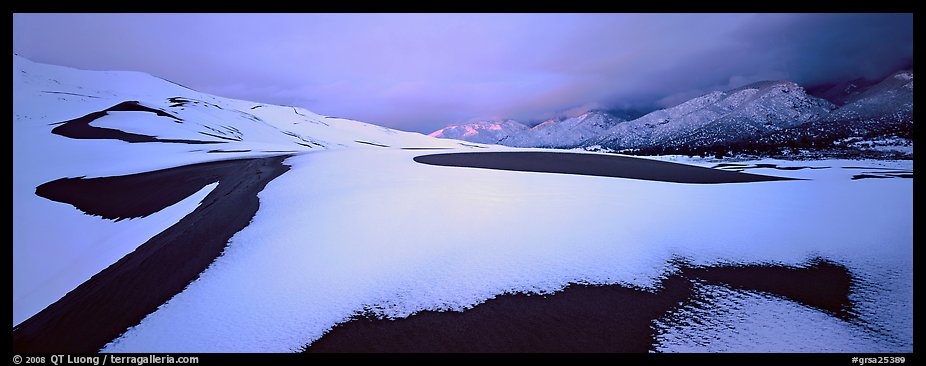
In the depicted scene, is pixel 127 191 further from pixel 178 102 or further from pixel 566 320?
pixel 178 102

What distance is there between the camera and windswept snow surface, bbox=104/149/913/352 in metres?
6.64

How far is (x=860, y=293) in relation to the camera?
7898mm

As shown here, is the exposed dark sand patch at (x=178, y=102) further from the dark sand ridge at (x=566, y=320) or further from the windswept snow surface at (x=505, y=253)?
the dark sand ridge at (x=566, y=320)

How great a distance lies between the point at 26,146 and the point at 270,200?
34163mm

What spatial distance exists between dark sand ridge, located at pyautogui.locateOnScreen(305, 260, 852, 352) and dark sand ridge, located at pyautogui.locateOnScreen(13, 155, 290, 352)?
488 centimetres

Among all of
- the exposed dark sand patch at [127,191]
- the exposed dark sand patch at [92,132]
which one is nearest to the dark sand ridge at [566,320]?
the exposed dark sand patch at [127,191]

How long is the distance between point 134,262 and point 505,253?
36.5 ft

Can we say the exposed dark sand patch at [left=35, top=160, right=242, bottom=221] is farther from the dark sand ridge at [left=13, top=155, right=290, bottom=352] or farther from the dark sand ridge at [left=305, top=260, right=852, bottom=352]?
the dark sand ridge at [left=305, top=260, right=852, bottom=352]

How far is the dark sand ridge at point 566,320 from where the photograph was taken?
6336 mm

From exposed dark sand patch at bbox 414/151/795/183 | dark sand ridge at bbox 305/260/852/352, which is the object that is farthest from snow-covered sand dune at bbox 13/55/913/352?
exposed dark sand patch at bbox 414/151/795/183

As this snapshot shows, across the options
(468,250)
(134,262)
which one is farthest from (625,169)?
(134,262)

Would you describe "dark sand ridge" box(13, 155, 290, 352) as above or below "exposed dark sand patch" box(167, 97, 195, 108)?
below

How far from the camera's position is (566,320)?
705cm
